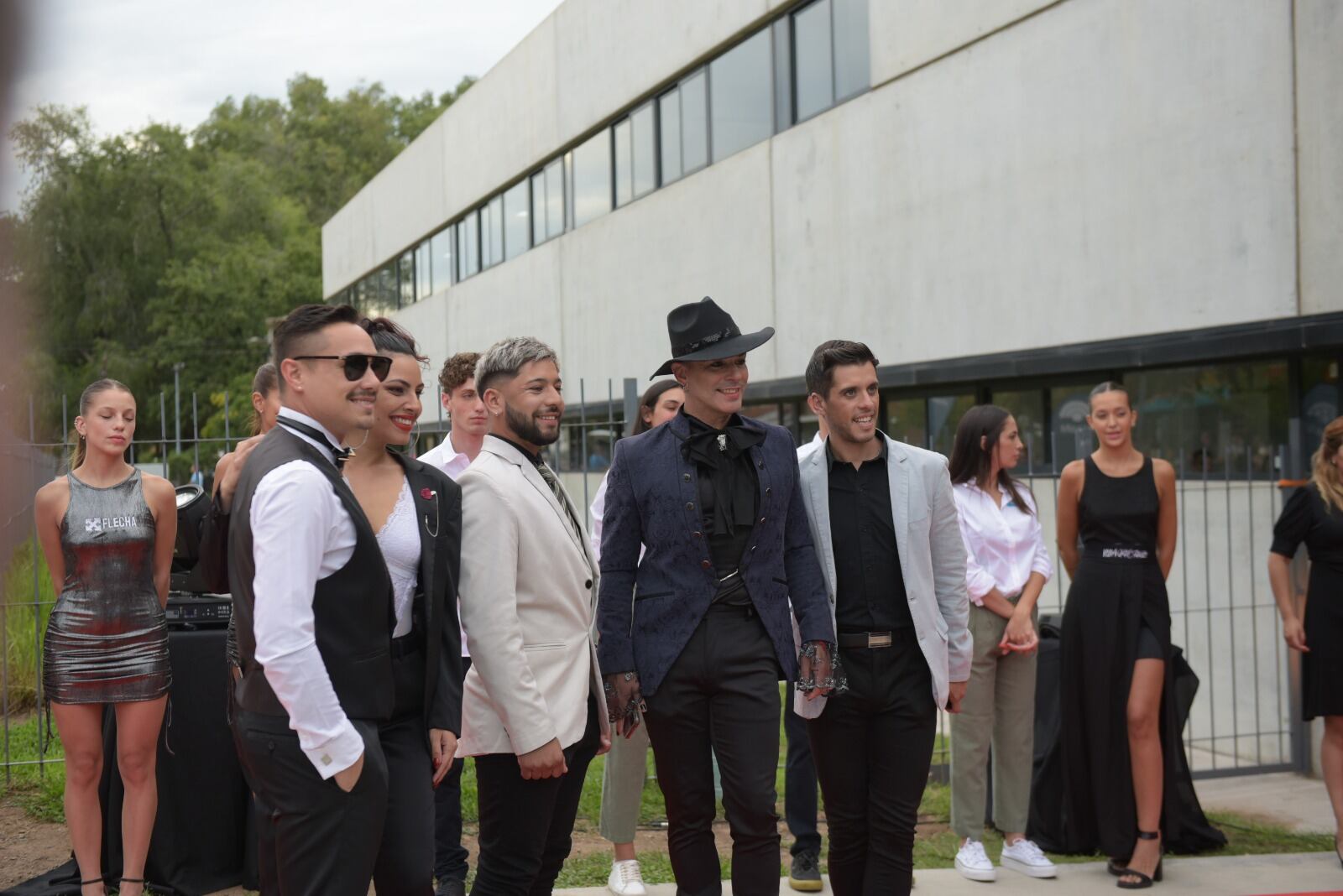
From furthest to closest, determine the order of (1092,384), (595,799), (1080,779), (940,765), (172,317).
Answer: (172,317)
(1092,384)
(940,765)
(595,799)
(1080,779)

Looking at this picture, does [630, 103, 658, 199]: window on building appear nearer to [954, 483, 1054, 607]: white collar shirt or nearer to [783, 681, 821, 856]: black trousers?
[954, 483, 1054, 607]: white collar shirt

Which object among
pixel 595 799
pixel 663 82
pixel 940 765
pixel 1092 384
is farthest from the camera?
pixel 663 82

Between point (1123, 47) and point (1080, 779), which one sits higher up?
point (1123, 47)

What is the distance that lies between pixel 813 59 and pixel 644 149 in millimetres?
4882

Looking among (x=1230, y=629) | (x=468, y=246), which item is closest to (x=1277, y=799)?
(x=1230, y=629)

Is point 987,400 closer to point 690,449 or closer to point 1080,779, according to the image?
point 1080,779

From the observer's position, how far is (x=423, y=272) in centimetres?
3008

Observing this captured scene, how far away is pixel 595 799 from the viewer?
7.50 meters

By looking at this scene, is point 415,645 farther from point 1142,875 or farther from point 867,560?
point 1142,875

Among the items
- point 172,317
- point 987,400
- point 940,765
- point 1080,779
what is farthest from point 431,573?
point 172,317

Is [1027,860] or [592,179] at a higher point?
[592,179]

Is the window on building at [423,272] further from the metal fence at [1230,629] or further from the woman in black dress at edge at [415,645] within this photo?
the woman in black dress at edge at [415,645]

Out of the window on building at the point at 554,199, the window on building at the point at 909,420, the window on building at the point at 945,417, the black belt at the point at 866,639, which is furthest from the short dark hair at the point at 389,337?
the window on building at the point at 554,199

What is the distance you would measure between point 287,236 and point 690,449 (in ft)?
197
